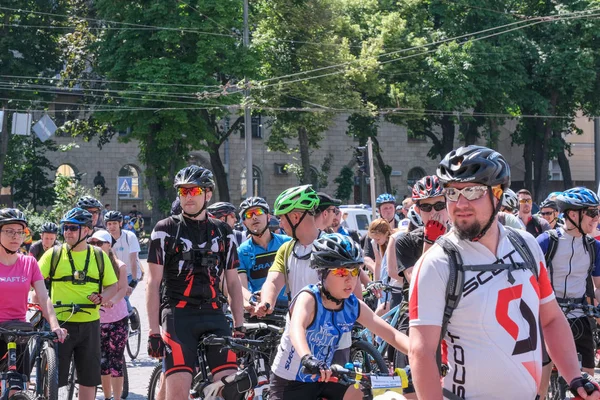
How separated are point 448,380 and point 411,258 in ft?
13.9

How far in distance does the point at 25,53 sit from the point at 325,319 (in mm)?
41084

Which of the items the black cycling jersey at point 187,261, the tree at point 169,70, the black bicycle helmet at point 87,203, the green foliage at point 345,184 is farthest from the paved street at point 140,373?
the green foliage at point 345,184

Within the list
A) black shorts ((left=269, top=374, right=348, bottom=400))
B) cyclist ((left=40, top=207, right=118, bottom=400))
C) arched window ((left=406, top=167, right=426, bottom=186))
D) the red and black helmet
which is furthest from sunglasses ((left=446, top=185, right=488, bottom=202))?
arched window ((left=406, top=167, right=426, bottom=186))

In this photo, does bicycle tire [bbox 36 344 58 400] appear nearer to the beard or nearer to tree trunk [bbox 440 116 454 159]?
the beard

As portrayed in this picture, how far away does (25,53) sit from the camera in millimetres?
44031

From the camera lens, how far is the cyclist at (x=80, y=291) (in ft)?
28.5

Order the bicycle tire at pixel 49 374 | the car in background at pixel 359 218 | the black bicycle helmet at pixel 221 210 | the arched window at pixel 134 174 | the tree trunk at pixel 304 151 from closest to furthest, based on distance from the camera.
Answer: the bicycle tire at pixel 49 374 → the black bicycle helmet at pixel 221 210 → the car in background at pixel 359 218 → the tree trunk at pixel 304 151 → the arched window at pixel 134 174

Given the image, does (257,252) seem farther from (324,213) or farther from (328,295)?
(328,295)

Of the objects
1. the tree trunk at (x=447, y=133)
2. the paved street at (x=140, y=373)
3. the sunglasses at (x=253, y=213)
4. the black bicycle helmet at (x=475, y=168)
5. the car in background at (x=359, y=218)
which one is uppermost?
the tree trunk at (x=447, y=133)

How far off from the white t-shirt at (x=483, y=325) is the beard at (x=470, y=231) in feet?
0.12

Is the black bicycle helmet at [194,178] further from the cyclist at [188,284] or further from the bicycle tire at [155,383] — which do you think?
the bicycle tire at [155,383]

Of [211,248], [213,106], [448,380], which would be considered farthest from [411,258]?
[213,106]

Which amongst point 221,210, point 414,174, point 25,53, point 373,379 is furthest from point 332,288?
point 414,174

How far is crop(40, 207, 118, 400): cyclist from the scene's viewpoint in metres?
8.69
